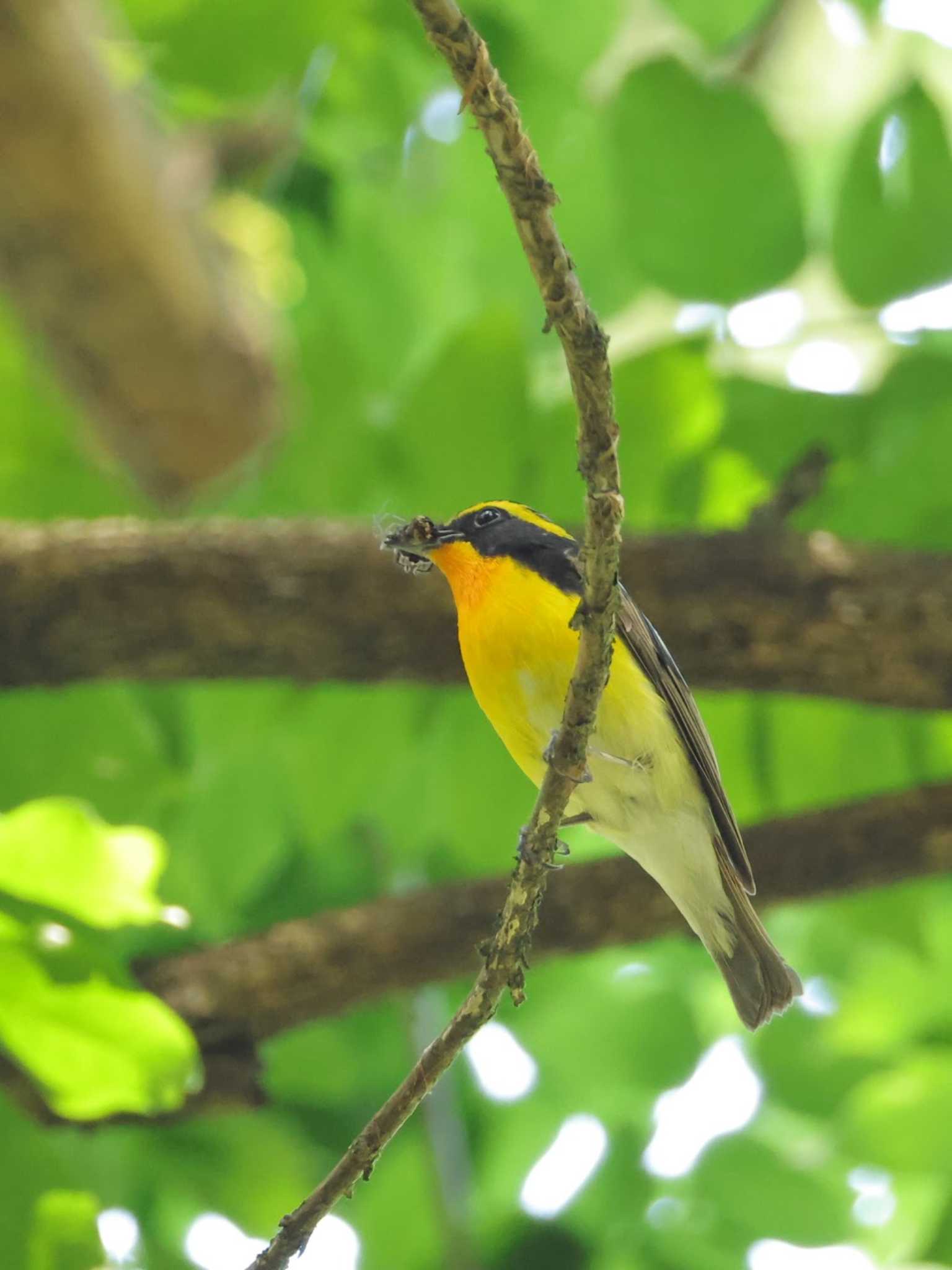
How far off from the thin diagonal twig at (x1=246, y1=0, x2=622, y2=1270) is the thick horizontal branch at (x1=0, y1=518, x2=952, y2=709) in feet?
6.95

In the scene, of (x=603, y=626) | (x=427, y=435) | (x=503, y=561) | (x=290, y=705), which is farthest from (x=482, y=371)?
(x=603, y=626)

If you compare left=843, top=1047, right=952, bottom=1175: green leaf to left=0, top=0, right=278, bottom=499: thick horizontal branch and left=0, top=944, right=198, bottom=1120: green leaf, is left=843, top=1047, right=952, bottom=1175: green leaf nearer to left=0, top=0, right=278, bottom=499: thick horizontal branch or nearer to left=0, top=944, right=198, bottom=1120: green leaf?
left=0, top=944, right=198, bottom=1120: green leaf

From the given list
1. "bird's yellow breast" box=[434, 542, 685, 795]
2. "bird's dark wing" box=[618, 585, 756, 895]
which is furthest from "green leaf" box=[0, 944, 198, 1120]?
"bird's dark wing" box=[618, 585, 756, 895]

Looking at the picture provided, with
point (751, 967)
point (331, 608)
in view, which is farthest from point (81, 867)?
point (331, 608)

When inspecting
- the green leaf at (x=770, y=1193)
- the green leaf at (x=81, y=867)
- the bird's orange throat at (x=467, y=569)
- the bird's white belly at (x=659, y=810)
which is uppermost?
the bird's orange throat at (x=467, y=569)

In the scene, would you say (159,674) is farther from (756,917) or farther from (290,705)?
(756,917)

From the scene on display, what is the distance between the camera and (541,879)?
261cm

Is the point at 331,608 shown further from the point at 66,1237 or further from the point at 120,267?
the point at 120,267

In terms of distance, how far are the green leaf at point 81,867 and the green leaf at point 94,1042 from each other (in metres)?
0.14

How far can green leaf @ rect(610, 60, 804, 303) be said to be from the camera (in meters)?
4.23

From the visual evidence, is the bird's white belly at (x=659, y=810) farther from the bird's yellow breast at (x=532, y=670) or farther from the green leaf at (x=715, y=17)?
the green leaf at (x=715, y=17)

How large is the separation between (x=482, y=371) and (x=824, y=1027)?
3.05 meters

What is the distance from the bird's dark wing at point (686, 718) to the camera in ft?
11.6

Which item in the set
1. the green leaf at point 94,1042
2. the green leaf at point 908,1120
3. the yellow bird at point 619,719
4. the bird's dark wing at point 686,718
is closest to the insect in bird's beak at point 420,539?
the yellow bird at point 619,719
